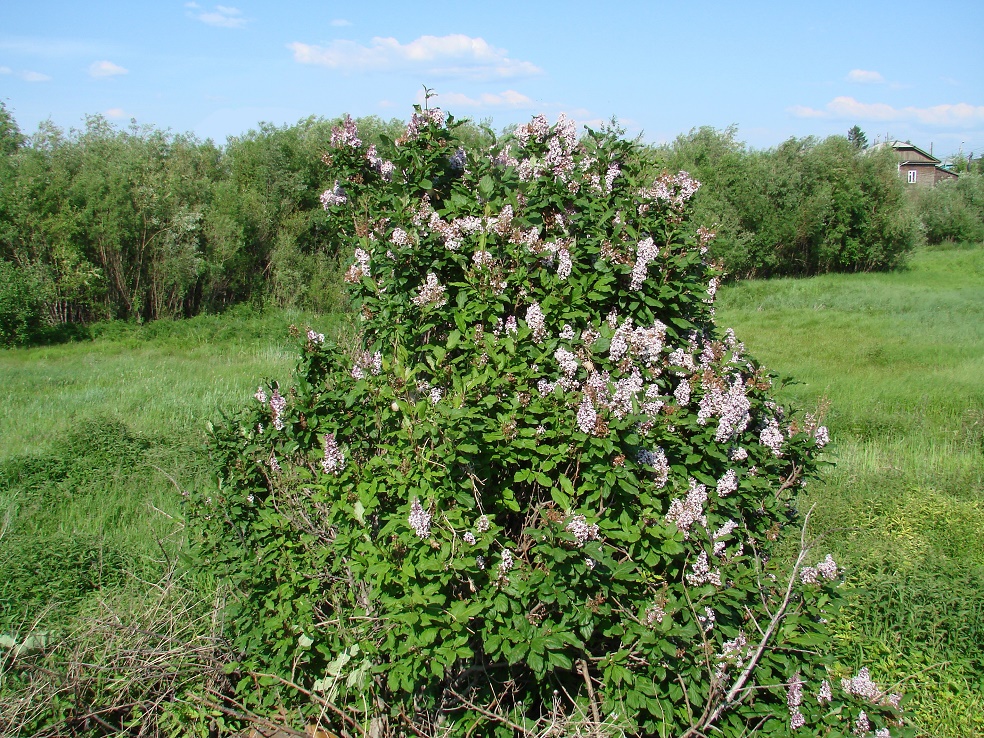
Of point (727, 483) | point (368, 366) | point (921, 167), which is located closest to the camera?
point (727, 483)

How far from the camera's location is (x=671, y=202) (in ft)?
10.6

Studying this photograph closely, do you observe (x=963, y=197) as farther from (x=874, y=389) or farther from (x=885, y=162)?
(x=874, y=389)

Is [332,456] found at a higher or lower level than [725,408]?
lower

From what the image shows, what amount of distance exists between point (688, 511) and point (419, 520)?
39.3 inches

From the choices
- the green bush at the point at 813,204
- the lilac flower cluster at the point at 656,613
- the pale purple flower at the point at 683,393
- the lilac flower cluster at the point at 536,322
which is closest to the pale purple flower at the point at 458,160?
the lilac flower cluster at the point at 536,322

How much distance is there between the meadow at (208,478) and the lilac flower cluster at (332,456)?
63 cm

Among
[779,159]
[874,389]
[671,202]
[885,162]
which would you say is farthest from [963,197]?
[671,202]

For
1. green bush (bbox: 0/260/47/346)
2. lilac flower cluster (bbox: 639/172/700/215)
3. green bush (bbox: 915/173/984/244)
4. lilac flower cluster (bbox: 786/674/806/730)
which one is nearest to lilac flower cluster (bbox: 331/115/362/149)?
lilac flower cluster (bbox: 639/172/700/215)

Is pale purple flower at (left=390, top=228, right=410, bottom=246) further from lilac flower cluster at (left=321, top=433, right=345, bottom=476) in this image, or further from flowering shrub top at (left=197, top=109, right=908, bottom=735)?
lilac flower cluster at (left=321, top=433, right=345, bottom=476)

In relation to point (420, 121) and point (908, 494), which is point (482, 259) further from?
point (908, 494)

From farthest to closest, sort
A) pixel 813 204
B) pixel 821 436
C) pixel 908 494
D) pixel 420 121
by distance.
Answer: pixel 813 204
pixel 908 494
pixel 420 121
pixel 821 436

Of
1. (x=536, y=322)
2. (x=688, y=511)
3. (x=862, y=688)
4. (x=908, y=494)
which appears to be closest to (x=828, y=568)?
(x=862, y=688)

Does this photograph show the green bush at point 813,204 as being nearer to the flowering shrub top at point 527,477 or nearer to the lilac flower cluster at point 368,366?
the flowering shrub top at point 527,477

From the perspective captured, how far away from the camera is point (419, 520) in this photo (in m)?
2.58
